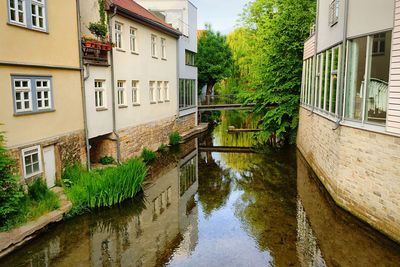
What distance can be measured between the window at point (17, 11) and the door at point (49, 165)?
3882mm

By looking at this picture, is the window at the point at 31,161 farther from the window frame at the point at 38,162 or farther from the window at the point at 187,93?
the window at the point at 187,93

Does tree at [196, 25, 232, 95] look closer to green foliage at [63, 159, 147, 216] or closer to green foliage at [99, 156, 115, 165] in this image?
green foliage at [99, 156, 115, 165]

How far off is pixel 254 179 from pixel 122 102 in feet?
23.0

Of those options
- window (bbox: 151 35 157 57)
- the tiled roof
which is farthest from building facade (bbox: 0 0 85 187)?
window (bbox: 151 35 157 57)

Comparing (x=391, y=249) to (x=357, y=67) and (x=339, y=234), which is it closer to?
(x=339, y=234)

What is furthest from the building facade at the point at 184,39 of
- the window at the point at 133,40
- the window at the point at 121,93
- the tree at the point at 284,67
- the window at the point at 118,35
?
the window at the point at 118,35

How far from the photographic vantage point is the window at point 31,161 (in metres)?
10.8

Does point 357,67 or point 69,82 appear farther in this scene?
point 69,82

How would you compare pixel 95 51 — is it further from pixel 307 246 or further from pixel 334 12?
pixel 307 246

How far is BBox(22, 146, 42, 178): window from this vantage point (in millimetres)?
10789

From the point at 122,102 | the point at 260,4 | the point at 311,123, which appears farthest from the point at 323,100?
the point at 260,4

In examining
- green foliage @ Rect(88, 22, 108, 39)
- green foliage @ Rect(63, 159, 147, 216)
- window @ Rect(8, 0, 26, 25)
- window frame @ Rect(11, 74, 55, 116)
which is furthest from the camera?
green foliage @ Rect(88, 22, 108, 39)

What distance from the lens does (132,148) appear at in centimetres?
1789

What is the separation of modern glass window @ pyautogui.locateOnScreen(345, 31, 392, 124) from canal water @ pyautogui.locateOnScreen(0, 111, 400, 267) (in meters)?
3.05
